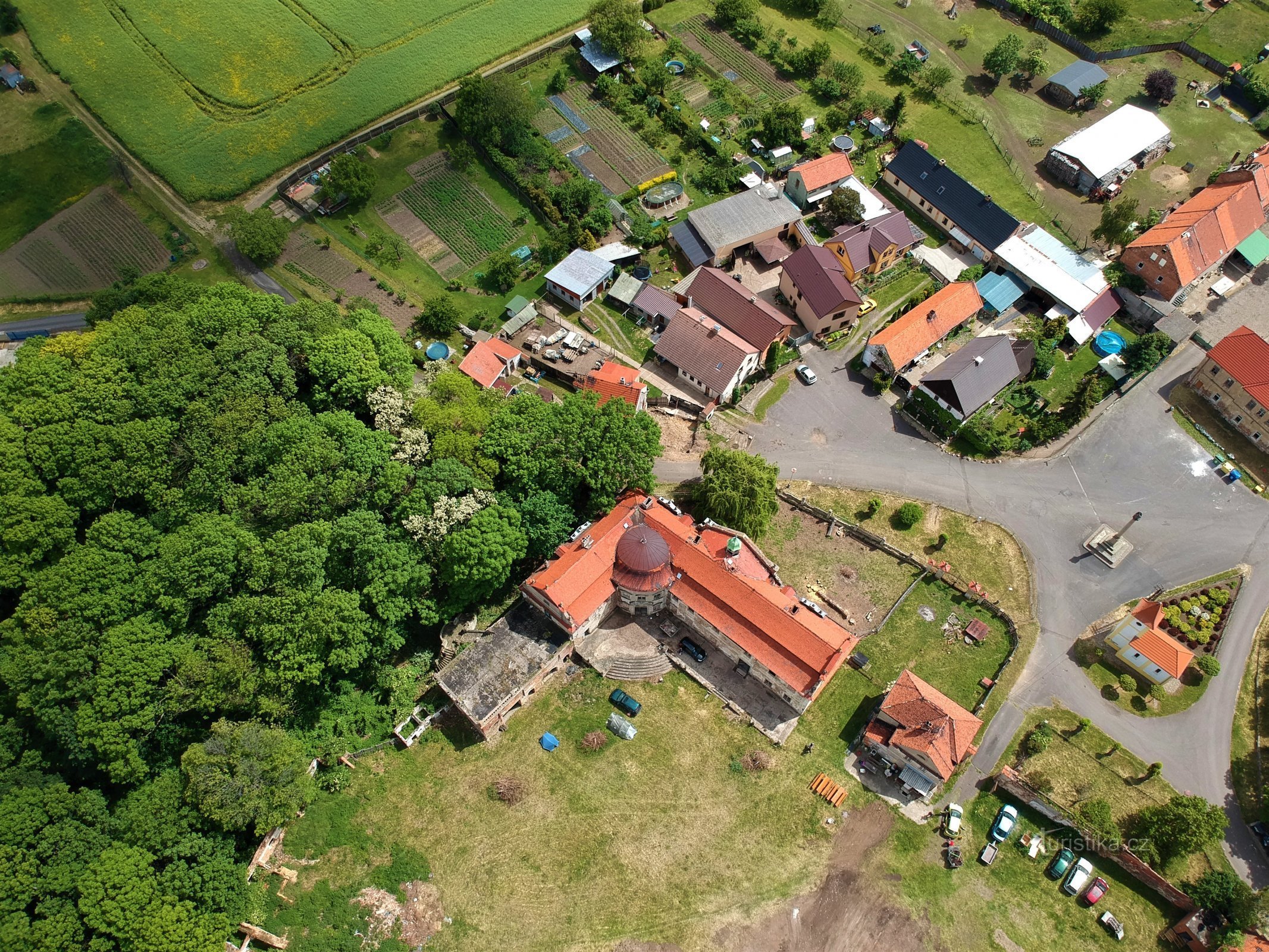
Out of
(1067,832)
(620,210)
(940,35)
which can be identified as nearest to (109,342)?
(620,210)

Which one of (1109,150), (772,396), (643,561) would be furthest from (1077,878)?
(1109,150)

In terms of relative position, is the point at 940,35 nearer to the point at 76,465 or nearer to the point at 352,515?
the point at 352,515

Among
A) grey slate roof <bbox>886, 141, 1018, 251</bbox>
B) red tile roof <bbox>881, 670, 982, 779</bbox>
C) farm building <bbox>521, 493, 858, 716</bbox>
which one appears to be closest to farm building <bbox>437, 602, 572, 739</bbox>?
farm building <bbox>521, 493, 858, 716</bbox>

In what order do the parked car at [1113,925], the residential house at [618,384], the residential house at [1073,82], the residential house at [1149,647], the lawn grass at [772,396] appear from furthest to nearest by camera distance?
the residential house at [1073,82], the lawn grass at [772,396], the residential house at [618,384], the residential house at [1149,647], the parked car at [1113,925]

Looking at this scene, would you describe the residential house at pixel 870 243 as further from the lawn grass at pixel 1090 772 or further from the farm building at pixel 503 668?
the lawn grass at pixel 1090 772

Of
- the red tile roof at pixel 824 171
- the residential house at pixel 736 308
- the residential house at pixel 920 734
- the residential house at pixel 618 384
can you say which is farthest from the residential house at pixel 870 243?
the residential house at pixel 920 734

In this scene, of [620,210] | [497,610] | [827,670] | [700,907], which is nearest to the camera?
[700,907]
